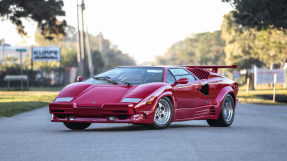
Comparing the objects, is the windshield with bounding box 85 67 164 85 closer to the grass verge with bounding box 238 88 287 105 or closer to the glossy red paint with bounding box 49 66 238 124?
the glossy red paint with bounding box 49 66 238 124

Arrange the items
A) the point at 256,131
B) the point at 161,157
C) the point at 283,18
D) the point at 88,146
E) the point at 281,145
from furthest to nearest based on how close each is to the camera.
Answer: the point at 283,18, the point at 256,131, the point at 281,145, the point at 88,146, the point at 161,157

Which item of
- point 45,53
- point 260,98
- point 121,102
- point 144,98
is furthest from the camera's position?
point 45,53

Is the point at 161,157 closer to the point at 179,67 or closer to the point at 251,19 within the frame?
the point at 179,67

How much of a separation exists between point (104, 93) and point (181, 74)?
2.07 metres

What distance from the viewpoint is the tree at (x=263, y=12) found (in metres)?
33.5

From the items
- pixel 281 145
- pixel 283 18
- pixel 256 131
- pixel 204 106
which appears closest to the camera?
pixel 281 145

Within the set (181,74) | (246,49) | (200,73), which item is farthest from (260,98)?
(246,49)

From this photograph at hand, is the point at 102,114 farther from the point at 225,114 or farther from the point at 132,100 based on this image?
the point at 225,114

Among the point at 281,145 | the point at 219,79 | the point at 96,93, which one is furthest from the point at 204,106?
the point at 281,145

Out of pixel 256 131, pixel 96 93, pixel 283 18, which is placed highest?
pixel 283 18

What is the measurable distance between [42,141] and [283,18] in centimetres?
2572

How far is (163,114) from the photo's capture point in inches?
479

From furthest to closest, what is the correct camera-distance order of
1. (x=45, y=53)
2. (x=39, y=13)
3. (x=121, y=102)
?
(x=45, y=53) → (x=39, y=13) → (x=121, y=102)

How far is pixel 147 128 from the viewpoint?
40.6 ft
